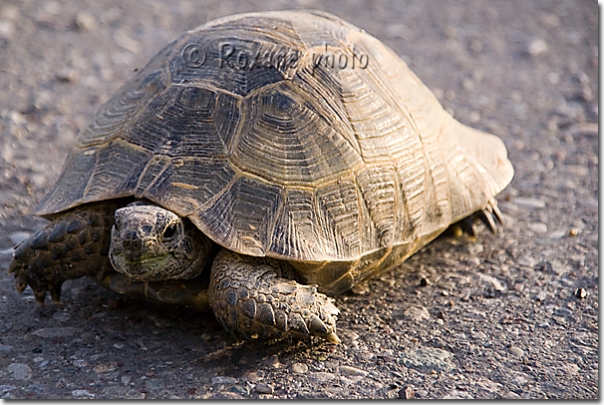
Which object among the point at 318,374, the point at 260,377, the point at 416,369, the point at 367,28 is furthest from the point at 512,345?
the point at 367,28

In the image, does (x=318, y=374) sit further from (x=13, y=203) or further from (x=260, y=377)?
(x=13, y=203)

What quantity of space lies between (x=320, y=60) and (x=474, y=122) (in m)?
2.82

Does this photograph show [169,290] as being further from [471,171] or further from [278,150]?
[471,171]

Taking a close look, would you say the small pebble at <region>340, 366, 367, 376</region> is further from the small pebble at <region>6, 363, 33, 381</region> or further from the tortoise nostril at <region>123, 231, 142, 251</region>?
the small pebble at <region>6, 363, 33, 381</region>

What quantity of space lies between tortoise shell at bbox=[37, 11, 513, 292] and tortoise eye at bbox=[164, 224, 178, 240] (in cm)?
7

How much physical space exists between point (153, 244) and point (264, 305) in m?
0.55

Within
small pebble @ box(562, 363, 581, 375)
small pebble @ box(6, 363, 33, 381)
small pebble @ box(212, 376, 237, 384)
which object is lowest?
small pebble @ box(562, 363, 581, 375)

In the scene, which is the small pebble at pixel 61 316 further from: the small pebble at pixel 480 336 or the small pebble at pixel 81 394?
the small pebble at pixel 480 336

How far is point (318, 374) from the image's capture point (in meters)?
3.30

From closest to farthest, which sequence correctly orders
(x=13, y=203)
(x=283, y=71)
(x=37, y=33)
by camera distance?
1. (x=283, y=71)
2. (x=13, y=203)
3. (x=37, y=33)

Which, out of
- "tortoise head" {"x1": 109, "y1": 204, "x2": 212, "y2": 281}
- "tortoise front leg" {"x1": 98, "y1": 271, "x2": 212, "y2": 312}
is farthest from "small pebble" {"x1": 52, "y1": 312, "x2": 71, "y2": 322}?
"tortoise head" {"x1": 109, "y1": 204, "x2": 212, "y2": 281}

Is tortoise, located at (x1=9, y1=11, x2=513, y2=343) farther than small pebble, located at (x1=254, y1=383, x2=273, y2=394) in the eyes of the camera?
Yes

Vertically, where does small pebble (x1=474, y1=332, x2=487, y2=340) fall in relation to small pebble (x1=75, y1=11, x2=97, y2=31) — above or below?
below

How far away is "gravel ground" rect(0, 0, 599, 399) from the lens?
10.7 ft
